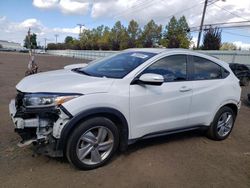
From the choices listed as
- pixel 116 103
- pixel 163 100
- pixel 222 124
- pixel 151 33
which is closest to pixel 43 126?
pixel 116 103

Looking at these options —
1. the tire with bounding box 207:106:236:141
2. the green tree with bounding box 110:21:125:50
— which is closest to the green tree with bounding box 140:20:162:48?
the green tree with bounding box 110:21:125:50

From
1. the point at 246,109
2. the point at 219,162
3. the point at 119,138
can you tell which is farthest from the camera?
the point at 246,109

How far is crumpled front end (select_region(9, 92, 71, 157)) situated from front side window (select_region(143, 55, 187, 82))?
1.53m

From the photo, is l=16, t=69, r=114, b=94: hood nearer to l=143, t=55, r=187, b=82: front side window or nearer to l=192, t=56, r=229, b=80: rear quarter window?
l=143, t=55, r=187, b=82: front side window

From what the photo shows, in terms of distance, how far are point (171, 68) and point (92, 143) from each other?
1.81 m

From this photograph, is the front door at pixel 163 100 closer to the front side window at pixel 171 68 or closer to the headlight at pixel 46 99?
the front side window at pixel 171 68

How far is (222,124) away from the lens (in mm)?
5562

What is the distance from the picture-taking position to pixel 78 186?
138 inches

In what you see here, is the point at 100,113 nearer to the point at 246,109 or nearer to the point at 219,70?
the point at 219,70

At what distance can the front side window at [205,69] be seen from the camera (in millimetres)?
4988

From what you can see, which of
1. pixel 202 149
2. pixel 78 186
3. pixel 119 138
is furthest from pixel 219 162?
pixel 78 186

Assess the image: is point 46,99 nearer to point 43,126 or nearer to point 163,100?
point 43,126

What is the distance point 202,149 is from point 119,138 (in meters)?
1.74

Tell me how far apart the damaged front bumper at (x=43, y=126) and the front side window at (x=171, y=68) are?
1.53 m
